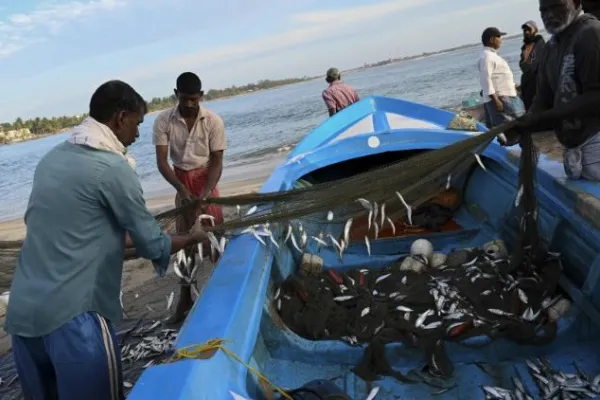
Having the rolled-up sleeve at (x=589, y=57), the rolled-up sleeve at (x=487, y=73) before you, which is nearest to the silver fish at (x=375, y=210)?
the rolled-up sleeve at (x=589, y=57)

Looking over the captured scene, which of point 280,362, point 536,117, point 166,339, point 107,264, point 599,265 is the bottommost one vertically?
point 166,339

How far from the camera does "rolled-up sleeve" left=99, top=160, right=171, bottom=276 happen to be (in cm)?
294

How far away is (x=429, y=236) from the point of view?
19.1 ft

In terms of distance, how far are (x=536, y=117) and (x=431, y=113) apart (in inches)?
187

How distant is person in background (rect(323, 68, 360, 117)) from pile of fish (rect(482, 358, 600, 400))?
8.61 metres

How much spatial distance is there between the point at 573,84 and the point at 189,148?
389 cm

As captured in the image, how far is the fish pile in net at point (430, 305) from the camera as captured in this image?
3.70 m

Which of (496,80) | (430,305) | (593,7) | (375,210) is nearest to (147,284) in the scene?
(375,210)

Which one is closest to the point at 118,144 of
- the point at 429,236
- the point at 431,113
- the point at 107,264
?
the point at 107,264

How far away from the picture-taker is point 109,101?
3.09 m

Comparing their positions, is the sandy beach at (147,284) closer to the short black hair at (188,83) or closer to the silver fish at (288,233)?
the silver fish at (288,233)

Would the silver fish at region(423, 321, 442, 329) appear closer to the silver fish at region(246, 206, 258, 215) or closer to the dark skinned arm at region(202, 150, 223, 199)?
the silver fish at region(246, 206, 258, 215)

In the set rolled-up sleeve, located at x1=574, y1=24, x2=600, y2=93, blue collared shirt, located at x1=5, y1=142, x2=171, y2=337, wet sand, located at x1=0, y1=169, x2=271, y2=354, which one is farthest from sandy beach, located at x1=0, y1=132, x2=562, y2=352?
rolled-up sleeve, located at x1=574, y1=24, x2=600, y2=93

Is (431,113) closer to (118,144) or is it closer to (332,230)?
(332,230)
